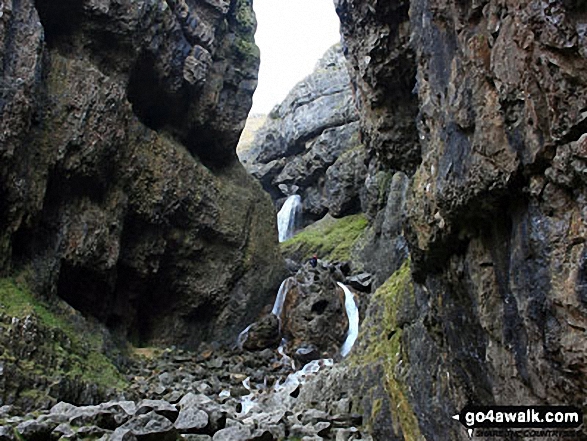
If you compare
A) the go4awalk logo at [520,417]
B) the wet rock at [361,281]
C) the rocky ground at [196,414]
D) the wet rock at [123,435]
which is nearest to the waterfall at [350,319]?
the wet rock at [361,281]

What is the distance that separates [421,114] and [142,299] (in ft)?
80.3

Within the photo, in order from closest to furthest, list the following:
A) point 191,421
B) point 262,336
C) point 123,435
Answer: point 123,435 → point 191,421 → point 262,336

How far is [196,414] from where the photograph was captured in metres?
11.6

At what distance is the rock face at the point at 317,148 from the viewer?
54344mm

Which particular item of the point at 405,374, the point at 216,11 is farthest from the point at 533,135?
the point at 216,11

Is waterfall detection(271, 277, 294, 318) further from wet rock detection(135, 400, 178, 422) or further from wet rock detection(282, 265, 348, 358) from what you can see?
wet rock detection(135, 400, 178, 422)

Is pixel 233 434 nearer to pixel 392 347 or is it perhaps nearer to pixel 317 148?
pixel 392 347

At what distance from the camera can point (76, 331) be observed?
21984 millimetres

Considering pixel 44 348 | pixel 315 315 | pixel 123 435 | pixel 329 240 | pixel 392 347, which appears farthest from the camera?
pixel 329 240

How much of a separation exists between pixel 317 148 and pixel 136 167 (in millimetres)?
34560

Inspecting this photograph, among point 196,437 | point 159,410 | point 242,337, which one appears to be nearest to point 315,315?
point 242,337

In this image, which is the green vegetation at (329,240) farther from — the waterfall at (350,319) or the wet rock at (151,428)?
the wet rock at (151,428)

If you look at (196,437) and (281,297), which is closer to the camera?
(196,437)

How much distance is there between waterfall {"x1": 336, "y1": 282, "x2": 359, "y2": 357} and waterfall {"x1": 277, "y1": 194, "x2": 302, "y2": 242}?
24.6 m
